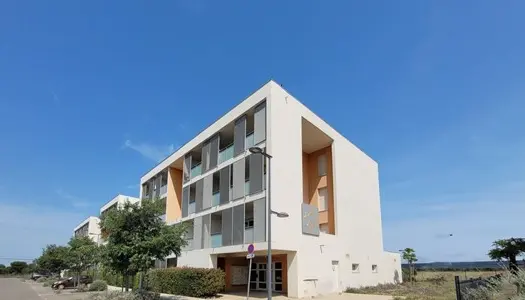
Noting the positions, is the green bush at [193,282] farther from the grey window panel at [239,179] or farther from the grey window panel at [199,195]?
the grey window panel at [199,195]

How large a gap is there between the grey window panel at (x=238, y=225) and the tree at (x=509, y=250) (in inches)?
718

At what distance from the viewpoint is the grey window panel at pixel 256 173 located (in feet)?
69.9

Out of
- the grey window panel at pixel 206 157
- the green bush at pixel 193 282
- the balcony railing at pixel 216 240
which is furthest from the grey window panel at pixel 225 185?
the green bush at pixel 193 282

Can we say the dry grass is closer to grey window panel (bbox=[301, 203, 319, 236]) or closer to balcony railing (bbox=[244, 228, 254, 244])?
grey window panel (bbox=[301, 203, 319, 236])

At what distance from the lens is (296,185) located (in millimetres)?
21922

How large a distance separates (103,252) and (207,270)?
6.35 metres

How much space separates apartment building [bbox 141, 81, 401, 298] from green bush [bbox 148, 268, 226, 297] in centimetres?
174

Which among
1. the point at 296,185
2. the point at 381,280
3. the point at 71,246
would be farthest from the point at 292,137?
the point at 71,246

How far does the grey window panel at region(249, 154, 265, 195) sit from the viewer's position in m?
21.3

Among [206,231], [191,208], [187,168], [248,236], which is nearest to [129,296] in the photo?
[248,236]

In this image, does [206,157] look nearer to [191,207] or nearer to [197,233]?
[191,207]

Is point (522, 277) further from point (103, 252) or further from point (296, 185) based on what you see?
point (103, 252)

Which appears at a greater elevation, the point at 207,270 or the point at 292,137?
the point at 292,137

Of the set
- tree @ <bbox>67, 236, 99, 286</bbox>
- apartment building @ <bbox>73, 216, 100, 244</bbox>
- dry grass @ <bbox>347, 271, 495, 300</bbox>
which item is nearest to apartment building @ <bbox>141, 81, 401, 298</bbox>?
dry grass @ <bbox>347, 271, 495, 300</bbox>
